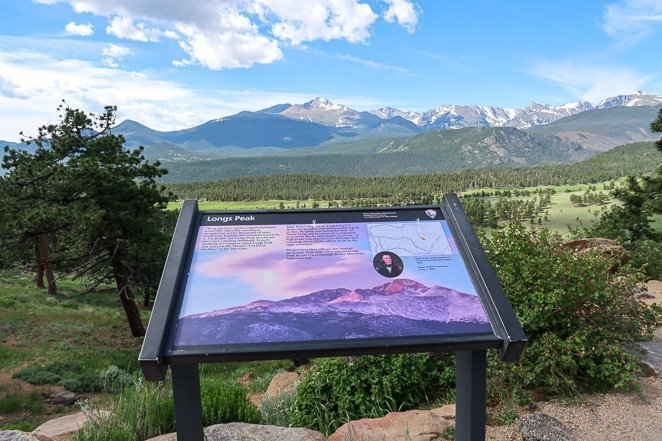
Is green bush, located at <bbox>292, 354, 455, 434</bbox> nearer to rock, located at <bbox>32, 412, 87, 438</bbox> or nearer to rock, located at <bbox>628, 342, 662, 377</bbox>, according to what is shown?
rock, located at <bbox>32, 412, 87, 438</bbox>

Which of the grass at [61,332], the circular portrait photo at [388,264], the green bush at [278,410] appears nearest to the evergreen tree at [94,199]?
the grass at [61,332]

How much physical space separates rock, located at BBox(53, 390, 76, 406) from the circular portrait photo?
11.4 m

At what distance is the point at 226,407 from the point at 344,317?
8.99 feet

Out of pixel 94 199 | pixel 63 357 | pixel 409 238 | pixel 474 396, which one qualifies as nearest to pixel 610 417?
pixel 474 396

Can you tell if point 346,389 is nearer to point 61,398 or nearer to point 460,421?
point 460,421

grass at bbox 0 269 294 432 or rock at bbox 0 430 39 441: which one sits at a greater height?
rock at bbox 0 430 39 441

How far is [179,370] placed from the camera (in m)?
3.20

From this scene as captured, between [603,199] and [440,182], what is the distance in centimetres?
7583

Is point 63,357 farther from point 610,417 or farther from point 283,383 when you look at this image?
point 610,417

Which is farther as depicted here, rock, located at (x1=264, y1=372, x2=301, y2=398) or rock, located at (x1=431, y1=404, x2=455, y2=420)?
rock, located at (x1=264, y1=372, x2=301, y2=398)

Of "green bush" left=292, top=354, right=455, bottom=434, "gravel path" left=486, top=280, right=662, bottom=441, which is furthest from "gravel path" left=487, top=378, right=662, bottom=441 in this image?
"green bush" left=292, top=354, right=455, bottom=434

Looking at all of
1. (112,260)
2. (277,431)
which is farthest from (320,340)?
(112,260)

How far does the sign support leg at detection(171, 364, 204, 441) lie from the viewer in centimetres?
321

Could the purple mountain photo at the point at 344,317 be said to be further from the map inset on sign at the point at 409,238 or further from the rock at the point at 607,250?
the rock at the point at 607,250
